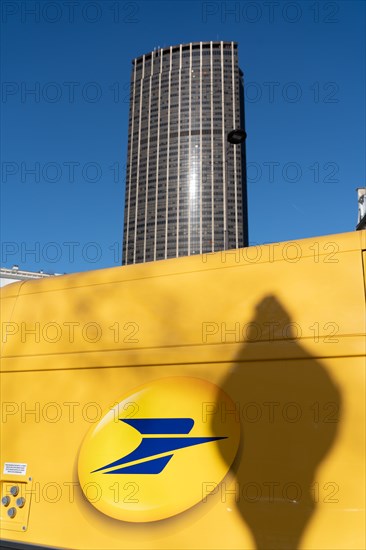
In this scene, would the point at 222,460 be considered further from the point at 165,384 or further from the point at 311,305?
the point at 311,305

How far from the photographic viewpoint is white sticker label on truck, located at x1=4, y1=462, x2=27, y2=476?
3467mm

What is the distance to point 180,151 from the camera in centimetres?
4628

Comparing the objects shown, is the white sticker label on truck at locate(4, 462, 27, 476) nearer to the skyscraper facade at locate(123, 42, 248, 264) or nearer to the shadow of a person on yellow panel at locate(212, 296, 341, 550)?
the shadow of a person on yellow panel at locate(212, 296, 341, 550)

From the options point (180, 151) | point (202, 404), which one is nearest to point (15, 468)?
point (202, 404)

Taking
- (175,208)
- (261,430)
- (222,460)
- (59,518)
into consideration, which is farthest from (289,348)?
(175,208)

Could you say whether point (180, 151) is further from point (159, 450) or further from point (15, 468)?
point (159, 450)

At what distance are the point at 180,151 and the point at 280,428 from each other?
45821 millimetres

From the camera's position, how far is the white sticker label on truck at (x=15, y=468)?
A: 136 inches

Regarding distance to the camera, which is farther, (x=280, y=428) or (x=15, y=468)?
(x=15, y=468)

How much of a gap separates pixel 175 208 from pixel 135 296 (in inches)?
1843

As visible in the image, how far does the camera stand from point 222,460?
8.96 ft

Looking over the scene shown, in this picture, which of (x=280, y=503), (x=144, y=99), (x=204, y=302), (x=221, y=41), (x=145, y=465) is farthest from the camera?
(x=221, y=41)

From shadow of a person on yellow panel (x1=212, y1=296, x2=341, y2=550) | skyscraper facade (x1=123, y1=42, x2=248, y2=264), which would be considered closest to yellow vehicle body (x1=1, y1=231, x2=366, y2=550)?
shadow of a person on yellow panel (x1=212, y1=296, x2=341, y2=550)

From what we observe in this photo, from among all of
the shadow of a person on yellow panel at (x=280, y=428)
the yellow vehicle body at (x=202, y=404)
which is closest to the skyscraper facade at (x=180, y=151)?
the yellow vehicle body at (x=202, y=404)
